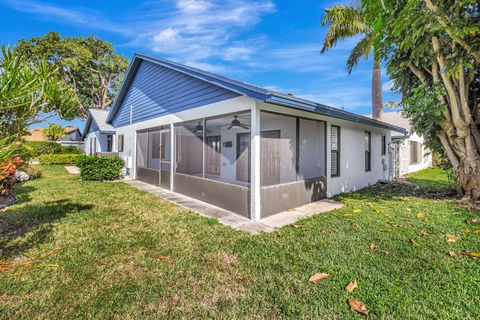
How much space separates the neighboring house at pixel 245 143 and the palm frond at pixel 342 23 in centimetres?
610

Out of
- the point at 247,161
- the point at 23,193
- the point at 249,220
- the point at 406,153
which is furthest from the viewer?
the point at 406,153

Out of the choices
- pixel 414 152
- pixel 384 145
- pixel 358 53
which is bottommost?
pixel 414 152

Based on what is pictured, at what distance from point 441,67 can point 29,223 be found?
33.9 ft

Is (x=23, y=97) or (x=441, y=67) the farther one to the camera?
(x=441, y=67)

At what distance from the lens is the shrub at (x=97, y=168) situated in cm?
1048

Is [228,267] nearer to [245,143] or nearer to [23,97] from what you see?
[23,97]

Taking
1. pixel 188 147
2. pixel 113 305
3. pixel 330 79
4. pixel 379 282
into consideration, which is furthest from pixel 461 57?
pixel 330 79

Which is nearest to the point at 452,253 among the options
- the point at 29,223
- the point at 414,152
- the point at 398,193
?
the point at 398,193

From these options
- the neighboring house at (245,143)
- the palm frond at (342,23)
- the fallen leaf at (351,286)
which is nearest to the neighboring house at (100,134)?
the neighboring house at (245,143)

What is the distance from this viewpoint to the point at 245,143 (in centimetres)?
632

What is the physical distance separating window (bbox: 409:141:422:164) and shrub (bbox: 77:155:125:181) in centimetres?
1805

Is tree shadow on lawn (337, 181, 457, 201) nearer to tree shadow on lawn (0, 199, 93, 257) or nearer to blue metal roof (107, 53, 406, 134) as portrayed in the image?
blue metal roof (107, 53, 406, 134)

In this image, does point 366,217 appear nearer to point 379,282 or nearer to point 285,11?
point 379,282

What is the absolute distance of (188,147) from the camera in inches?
308
